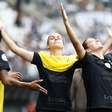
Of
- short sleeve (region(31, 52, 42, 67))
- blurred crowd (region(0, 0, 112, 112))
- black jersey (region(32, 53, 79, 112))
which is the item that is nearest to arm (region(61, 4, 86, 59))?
black jersey (region(32, 53, 79, 112))

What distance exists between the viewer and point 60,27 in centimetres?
2031

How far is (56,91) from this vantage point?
8.31 metres

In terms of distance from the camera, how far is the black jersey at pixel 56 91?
27.3 ft

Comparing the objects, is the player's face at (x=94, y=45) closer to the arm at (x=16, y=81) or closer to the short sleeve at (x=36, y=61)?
the short sleeve at (x=36, y=61)

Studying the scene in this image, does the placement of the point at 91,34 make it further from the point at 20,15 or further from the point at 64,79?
the point at 64,79

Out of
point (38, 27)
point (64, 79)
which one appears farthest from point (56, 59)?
point (38, 27)

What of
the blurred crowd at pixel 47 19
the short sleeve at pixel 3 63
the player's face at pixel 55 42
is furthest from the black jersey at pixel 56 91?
the blurred crowd at pixel 47 19

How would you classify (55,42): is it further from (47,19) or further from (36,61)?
(47,19)

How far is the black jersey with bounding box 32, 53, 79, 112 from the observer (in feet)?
27.3

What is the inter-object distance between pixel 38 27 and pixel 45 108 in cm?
1196

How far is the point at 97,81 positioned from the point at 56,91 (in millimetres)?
439

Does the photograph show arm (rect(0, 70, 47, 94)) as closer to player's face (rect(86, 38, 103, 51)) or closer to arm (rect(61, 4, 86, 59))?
arm (rect(61, 4, 86, 59))

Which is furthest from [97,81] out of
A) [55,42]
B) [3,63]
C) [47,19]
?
[47,19]

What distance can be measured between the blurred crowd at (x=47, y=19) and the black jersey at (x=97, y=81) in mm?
10746
